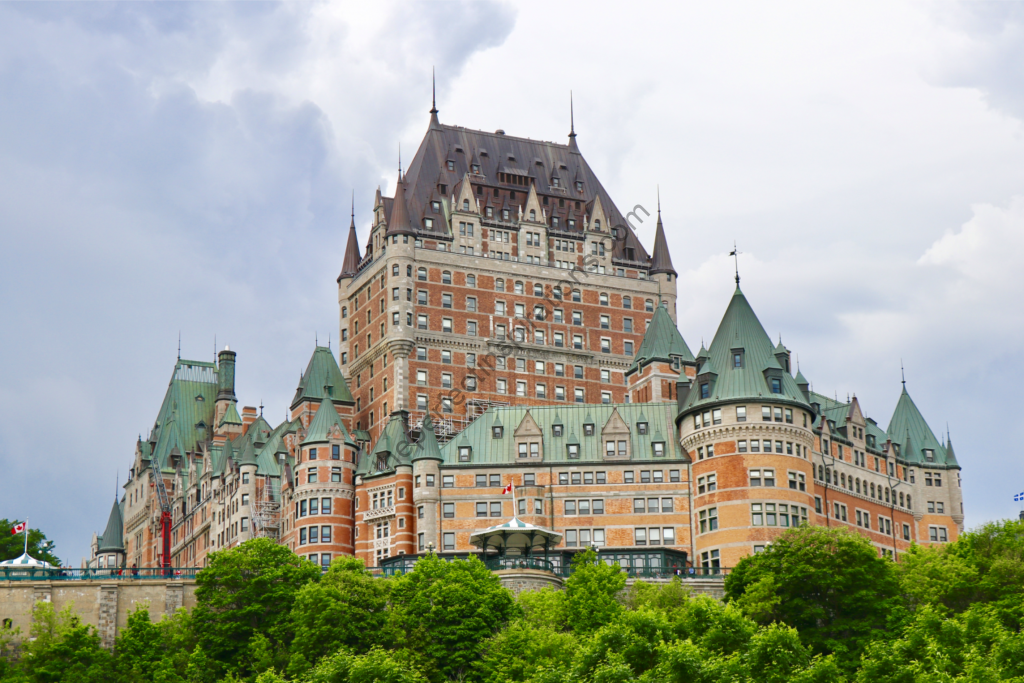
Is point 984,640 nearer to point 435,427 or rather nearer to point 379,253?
point 435,427

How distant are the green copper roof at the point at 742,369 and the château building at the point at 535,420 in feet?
0.75

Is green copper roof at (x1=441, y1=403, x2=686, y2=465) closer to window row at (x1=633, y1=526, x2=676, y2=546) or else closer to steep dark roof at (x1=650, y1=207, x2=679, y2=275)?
window row at (x1=633, y1=526, x2=676, y2=546)

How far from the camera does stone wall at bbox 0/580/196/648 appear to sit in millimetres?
130250

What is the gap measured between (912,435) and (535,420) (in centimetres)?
4011

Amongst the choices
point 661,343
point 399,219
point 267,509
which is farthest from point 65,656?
point 399,219

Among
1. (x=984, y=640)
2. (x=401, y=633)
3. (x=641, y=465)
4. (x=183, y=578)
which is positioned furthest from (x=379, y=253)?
(x=984, y=640)

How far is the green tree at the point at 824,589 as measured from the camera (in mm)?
121125

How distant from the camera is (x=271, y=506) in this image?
168m

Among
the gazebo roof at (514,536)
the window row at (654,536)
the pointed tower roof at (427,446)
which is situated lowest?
the gazebo roof at (514,536)

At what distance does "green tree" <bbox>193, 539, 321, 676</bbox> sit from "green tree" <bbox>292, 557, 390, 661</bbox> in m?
2.40

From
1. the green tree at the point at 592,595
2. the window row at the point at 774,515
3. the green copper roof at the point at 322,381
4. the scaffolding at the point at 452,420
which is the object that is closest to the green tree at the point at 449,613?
the green tree at the point at 592,595

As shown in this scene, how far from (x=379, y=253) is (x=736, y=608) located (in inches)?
3071

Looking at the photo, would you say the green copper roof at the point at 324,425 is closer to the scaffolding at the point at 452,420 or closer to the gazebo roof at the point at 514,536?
the scaffolding at the point at 452,420

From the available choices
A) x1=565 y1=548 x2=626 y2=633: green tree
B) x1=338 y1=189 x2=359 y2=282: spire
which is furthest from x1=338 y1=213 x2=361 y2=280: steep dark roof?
x1=565 y1=548 x2=626 y2=633: green tree
